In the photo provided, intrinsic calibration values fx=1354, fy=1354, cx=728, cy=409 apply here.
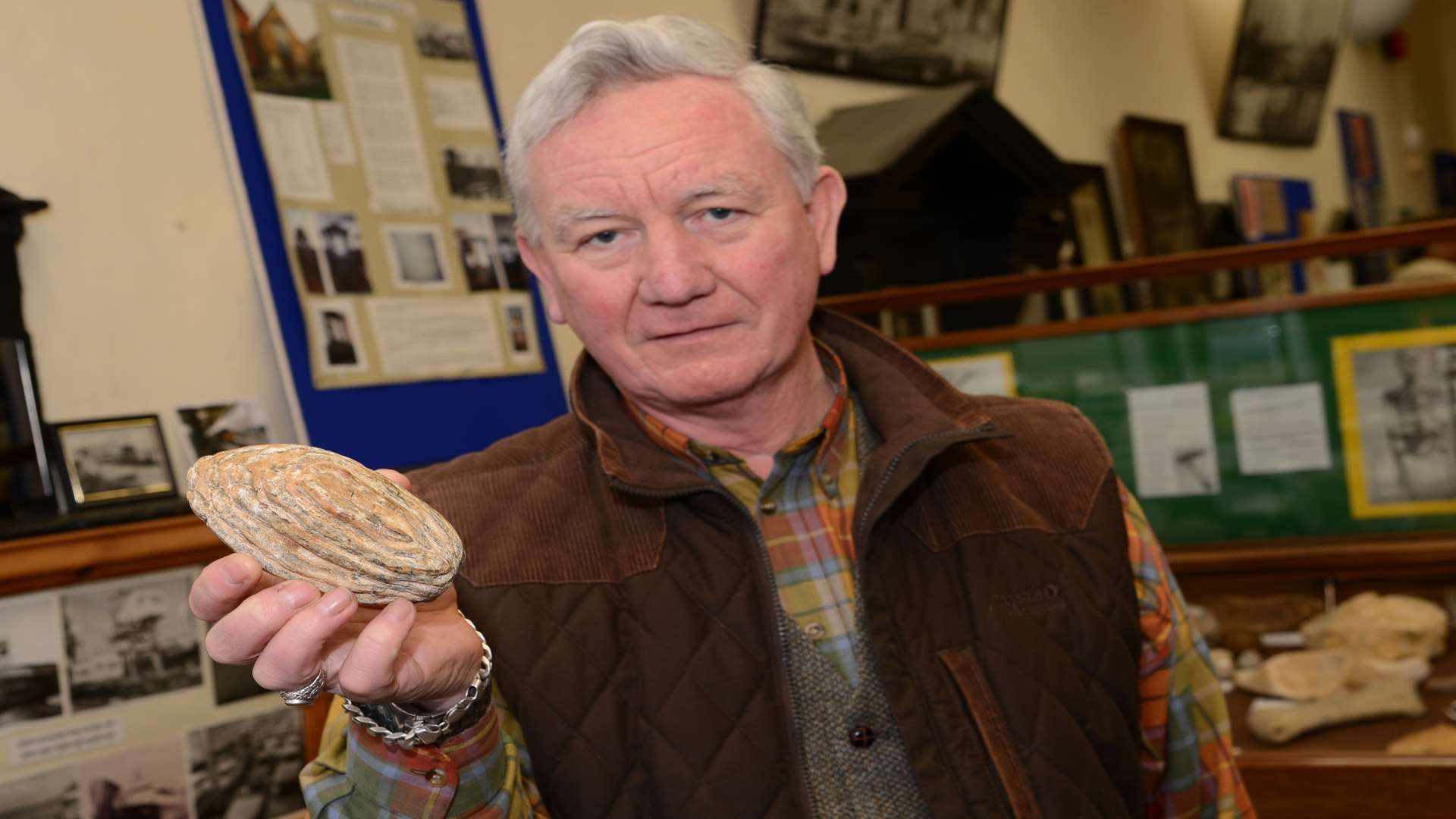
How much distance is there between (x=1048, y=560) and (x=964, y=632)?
0.17m

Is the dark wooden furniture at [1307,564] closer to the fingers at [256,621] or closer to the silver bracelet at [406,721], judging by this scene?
the silver bracelet at [406,721]

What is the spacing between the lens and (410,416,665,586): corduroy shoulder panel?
5.37ft

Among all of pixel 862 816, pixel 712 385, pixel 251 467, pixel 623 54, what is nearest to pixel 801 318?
pixel 712 385

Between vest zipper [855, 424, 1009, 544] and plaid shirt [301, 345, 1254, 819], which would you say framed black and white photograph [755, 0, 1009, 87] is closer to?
plaid shirt [301, 345, 1254, 819]

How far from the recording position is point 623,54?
1.73m

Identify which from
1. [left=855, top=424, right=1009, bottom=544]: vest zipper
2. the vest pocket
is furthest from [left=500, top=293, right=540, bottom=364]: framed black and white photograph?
the vest pocket

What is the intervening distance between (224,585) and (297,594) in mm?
62

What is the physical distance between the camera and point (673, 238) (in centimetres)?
169

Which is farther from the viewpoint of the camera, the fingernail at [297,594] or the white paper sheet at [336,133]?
the white paper sheet at [336,133]

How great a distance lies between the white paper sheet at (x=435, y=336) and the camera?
2928 mm

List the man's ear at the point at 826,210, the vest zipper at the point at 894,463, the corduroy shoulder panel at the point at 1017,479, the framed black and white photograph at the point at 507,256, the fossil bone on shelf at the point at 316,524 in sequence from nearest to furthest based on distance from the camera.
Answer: the fossil bone on shelf at the point at 316,524
the vest zipper at the point at 894,463
the corduroy shoulder panel at the point at 1017,479
the man's ear at the point at 826,210
the framed black and white photograph at the point at 507,256

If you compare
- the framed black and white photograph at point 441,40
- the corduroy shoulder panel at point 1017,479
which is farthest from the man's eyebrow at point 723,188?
the framed black and white photograph at point 441,40

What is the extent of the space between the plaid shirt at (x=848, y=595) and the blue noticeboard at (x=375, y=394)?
117 centimetres

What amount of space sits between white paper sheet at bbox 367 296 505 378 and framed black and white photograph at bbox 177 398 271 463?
0.97 feet
